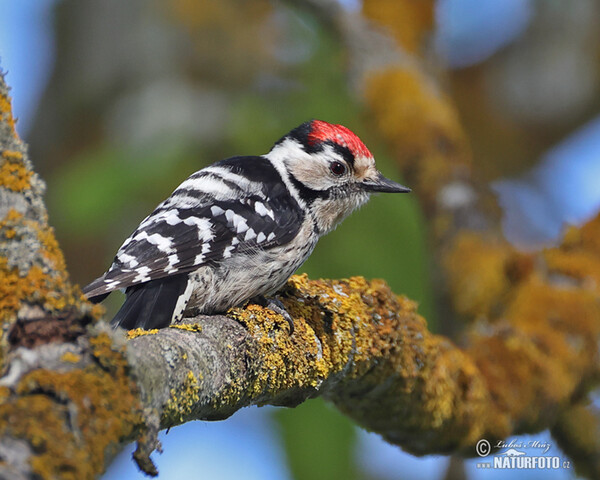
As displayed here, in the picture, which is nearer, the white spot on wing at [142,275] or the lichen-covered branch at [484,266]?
the white spot on wing at [142,275]

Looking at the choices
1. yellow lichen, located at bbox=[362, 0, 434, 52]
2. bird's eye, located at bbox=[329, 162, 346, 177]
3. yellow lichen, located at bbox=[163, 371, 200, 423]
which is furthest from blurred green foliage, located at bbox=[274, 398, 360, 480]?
yellow lichen, located at bbox=[362, 0, 434, 52]

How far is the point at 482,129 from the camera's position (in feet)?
22.4

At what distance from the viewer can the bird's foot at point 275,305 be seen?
7.86 feet

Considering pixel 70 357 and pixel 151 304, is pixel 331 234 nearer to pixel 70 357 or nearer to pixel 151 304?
pixel 151 304

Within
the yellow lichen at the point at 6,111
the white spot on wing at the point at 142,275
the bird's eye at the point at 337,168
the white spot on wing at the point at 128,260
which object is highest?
the yellow lichen at the point at 6,111

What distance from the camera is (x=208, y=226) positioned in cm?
296

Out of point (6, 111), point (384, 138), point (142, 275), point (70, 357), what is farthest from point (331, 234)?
point (70, 357)

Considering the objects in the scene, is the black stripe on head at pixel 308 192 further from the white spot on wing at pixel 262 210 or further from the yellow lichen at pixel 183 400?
the yellow lichen at pixel 183 400

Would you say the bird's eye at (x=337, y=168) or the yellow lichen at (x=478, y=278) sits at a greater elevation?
the bird's eye at (x=337, y=168)

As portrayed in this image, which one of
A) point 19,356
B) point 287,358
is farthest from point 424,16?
point 19,356

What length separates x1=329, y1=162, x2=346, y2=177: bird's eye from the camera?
3.68m

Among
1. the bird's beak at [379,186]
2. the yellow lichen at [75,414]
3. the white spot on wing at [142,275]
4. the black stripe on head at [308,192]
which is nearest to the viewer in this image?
the yellow lichen at [75,414]

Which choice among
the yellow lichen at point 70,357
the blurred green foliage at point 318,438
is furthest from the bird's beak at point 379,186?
the yellow lichen at point 70,357

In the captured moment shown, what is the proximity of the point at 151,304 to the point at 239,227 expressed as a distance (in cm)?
62
